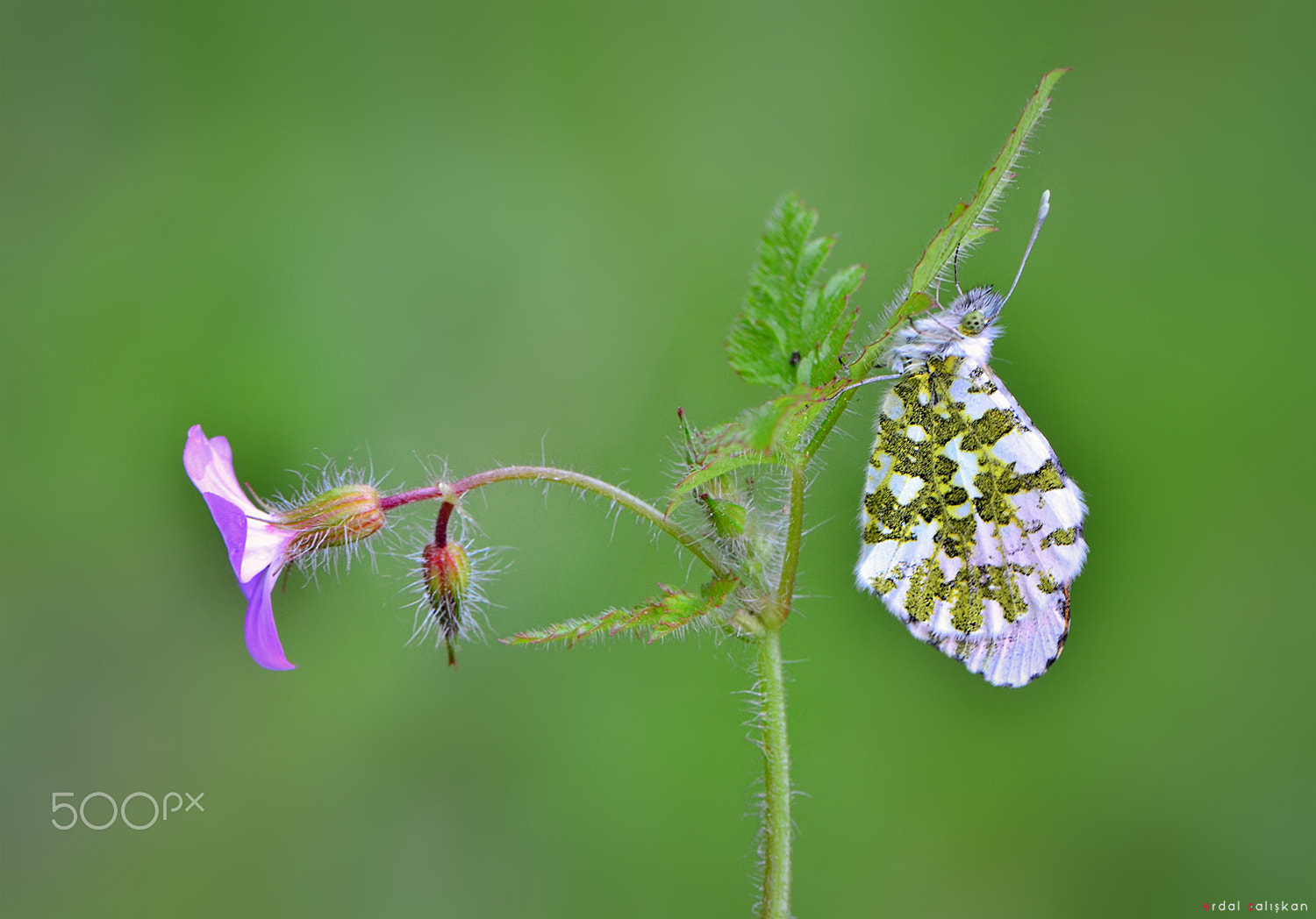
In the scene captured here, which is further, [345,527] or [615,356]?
[615,356]

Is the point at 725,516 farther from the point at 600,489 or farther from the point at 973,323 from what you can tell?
the point at 973,323

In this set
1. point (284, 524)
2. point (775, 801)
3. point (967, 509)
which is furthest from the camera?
point (967, 509)

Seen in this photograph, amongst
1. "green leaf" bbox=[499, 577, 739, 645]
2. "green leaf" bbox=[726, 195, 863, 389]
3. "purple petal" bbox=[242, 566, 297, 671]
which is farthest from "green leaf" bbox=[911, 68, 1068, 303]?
"purple petal" bbox=[242, 566, 297, 671]

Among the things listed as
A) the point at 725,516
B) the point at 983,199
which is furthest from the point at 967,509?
the point at 983,199

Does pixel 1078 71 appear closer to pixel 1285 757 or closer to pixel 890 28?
pixel 890 28

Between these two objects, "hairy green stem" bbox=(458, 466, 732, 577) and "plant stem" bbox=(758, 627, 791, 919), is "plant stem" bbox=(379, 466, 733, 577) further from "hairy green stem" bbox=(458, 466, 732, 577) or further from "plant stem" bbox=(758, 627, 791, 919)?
"plant stem" bbox=(758, 627, 791, 919)

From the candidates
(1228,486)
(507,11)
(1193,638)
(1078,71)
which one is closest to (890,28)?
(1078,71)
